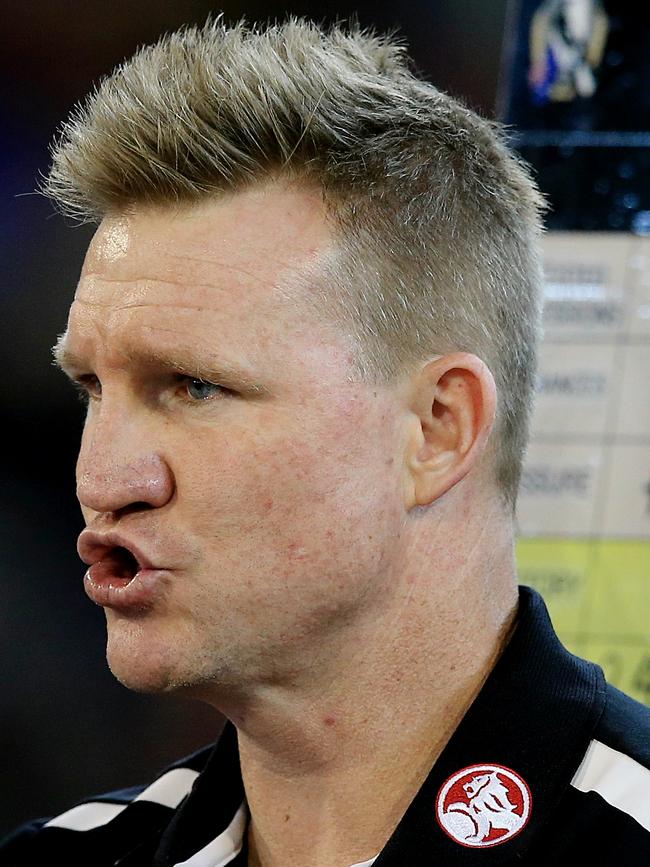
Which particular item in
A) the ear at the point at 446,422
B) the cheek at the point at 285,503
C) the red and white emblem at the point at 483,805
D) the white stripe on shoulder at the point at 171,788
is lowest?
the white stripe on shoulder at the point at 171,788

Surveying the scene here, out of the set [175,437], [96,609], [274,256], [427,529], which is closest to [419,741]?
[427,529]

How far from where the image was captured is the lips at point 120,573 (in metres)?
1.18

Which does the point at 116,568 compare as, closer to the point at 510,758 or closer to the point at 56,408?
the point at 510,758

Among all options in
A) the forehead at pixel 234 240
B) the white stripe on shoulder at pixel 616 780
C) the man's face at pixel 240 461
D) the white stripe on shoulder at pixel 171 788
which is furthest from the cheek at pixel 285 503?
the white stripe on shoulder at pixel 171 788

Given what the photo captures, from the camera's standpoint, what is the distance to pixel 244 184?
124cm

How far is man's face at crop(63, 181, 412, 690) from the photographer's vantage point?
117 centimetres

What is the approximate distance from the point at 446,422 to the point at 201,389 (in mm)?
252

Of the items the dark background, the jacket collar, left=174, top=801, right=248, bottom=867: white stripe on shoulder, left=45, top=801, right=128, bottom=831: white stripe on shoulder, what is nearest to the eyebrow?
the jacket collar

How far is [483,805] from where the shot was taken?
1178 mm

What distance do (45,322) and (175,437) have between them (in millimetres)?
1083

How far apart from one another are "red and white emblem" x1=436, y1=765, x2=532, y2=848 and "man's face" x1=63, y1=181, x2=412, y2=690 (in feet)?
0.61

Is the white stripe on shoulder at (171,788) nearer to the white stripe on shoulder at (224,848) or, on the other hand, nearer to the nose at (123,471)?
the white stripe on shoulder at (224,848)

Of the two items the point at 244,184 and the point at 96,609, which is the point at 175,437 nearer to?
the point at 244,184

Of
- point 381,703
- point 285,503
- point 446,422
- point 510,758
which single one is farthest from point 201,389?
point 510,758
